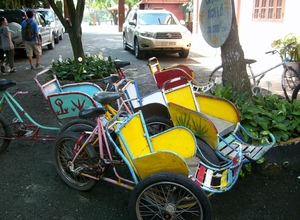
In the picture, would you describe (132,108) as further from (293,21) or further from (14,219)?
(293,21)

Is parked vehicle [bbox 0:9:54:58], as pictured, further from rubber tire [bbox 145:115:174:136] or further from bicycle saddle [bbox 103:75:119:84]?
rubber tire [bbox 145:115:174:136]

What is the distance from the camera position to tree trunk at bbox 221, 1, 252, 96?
4.47 metres

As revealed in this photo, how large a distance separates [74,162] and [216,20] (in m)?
2.65

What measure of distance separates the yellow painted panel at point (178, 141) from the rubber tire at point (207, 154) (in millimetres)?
123

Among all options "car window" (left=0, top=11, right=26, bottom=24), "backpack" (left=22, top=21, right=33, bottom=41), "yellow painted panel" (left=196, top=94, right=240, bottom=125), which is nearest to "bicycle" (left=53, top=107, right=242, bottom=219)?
"yellow painted panel" (left=196, top=94, right=240, bottom=125)

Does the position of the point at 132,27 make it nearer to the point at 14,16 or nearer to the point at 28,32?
the point at 28,32

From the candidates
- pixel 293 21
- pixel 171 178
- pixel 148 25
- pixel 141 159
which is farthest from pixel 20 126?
pixel 293 21

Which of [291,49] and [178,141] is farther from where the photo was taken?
[291,49]

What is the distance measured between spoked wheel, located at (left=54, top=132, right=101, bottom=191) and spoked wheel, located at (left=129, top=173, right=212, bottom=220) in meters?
0.65

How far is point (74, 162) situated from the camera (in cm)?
319

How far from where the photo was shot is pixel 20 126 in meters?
4.09

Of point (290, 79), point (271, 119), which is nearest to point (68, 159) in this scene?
point (271, 119)

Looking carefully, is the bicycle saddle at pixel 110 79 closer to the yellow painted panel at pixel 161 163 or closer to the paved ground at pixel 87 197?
the paved ground at pixel 87 197

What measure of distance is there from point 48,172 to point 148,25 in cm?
898
